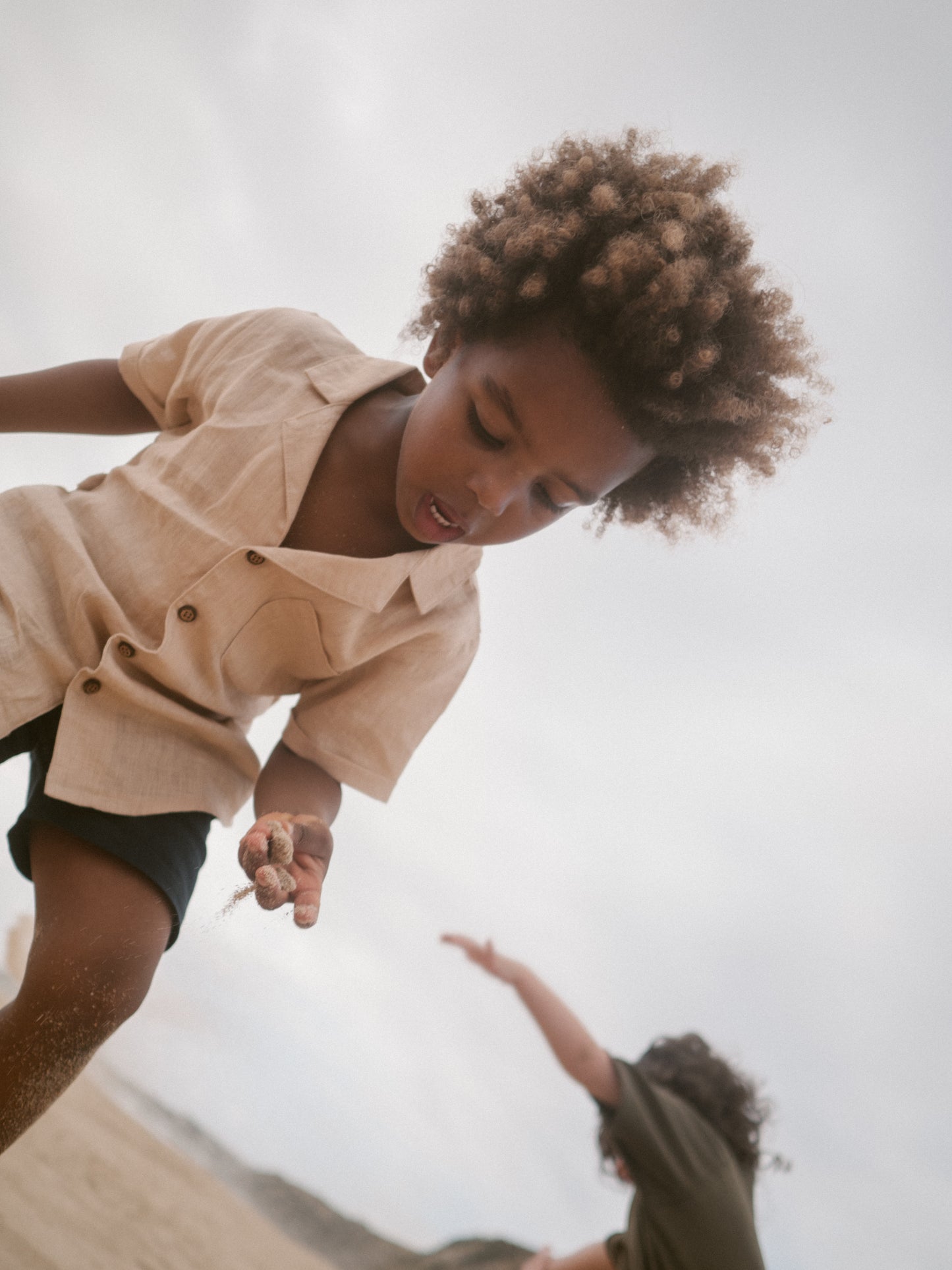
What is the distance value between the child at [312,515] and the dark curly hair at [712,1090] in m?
1.28

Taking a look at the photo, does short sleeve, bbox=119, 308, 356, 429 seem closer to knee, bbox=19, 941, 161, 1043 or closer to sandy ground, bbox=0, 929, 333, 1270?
knee, bbox=19, 941, 161, 1043

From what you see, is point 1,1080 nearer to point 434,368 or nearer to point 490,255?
point 434,368

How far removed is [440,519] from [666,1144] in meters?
1.31

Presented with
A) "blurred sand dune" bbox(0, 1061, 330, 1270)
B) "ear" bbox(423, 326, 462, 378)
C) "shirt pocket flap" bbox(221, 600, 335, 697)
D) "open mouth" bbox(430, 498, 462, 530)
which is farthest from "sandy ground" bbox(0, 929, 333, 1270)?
"ear" bbox(423, 326, 462, 378)

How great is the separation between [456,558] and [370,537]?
0.11 m

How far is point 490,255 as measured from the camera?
97 cm

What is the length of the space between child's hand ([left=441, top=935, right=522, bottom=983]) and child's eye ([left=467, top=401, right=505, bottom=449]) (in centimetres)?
117

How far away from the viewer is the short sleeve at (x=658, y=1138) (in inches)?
61.8

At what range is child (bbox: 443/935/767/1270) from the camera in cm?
154

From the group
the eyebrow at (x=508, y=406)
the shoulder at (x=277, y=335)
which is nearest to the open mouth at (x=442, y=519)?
the eyebrow at (x=508, y=406)

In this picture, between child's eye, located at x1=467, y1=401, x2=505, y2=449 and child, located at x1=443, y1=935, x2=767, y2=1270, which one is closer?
child's eye, located at x1=467, y1=401, x2=505, y2=449

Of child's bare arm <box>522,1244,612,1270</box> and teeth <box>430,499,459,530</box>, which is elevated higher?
teeth <box>430,499,459,530</box>

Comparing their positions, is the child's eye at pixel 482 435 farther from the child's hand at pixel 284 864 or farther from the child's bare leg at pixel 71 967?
the child's bare leg at pixel 71 967

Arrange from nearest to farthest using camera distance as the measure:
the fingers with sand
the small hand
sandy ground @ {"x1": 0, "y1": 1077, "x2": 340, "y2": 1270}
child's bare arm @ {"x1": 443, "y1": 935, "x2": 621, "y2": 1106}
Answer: the fingers with sand → sandy ground @ {"x1": 0, "y1": 1077, "x2": 340, "y2": 1270} → child's bare arm @ {"x1": 443, "y1": 935, "x2": 621, "y2": 1106} → the small hand
